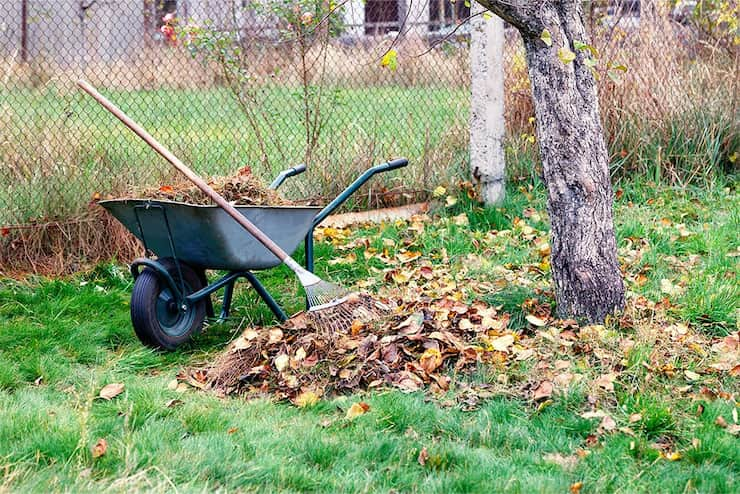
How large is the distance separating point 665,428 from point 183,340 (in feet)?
7.43

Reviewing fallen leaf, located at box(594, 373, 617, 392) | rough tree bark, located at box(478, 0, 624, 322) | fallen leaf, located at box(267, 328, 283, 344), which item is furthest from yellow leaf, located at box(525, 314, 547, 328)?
fallen leaf, located at box(267, 328, 283, 344)

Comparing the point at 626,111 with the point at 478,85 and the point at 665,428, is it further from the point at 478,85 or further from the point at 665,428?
the point at 665,428

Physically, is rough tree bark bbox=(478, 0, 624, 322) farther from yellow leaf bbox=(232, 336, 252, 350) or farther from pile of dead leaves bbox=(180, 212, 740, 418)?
yellow leaf bbox=(232, 336, 252, 350)

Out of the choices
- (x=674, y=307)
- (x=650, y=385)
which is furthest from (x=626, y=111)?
(x=650, y=385)

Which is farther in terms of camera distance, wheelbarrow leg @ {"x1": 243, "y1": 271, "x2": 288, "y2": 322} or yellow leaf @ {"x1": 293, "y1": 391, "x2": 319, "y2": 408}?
wheelbarrow leg @ {"x1": 243, "y1": 271, "x2": 288, "y2": 322}

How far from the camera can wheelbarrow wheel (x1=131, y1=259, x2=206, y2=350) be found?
426 centimetres

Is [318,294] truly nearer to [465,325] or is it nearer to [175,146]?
[465,325]

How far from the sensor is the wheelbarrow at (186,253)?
4.23m

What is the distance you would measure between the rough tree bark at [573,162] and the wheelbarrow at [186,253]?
119 cm

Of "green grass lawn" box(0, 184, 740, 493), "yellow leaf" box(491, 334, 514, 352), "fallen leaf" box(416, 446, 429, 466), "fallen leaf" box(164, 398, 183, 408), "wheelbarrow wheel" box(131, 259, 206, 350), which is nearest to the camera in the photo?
"green grass lawn" box(0, 184, 740, 493)

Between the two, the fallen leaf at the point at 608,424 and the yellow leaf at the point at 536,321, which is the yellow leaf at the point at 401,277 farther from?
the fallen leaf at the point at 608,424

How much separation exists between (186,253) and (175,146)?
2.15 m

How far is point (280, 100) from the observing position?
23.4 feet

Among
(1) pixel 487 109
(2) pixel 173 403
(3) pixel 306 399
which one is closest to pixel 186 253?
(2) pixel 173 403
